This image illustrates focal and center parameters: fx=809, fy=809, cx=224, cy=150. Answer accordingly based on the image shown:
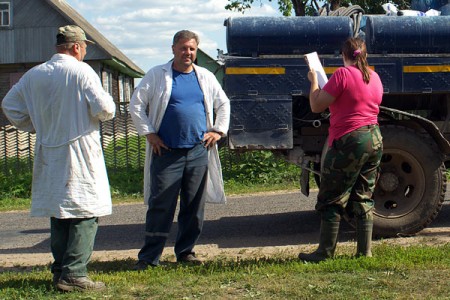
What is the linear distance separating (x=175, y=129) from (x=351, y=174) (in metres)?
1.46

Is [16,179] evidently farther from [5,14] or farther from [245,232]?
[5,14]

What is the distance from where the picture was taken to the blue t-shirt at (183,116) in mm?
6559

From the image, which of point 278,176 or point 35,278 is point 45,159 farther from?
point 278,176

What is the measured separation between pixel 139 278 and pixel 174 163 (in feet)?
3.34

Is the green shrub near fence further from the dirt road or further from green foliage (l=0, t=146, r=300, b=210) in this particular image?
the dirt road

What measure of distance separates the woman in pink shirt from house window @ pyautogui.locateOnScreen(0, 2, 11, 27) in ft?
92.9

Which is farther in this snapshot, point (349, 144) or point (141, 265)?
point (141, 265)

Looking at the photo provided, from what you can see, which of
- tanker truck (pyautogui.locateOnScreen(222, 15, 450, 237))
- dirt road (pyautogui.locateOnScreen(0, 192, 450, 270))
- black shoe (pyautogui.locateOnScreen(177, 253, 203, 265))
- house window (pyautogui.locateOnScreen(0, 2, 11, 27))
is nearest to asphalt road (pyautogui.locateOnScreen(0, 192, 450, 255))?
dirt road (pyautogui.locateOnScreen(0, 192, 450, 270))

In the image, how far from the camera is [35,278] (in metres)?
6.27

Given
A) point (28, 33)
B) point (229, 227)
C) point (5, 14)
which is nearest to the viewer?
point (229, 227)

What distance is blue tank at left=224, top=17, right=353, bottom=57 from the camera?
25.0 feet

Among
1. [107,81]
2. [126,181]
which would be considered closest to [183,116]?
[126,181]

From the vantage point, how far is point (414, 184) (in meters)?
7.84

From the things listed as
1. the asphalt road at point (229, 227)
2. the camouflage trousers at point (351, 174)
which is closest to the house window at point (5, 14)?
the asphalt road at point (229, 227)
